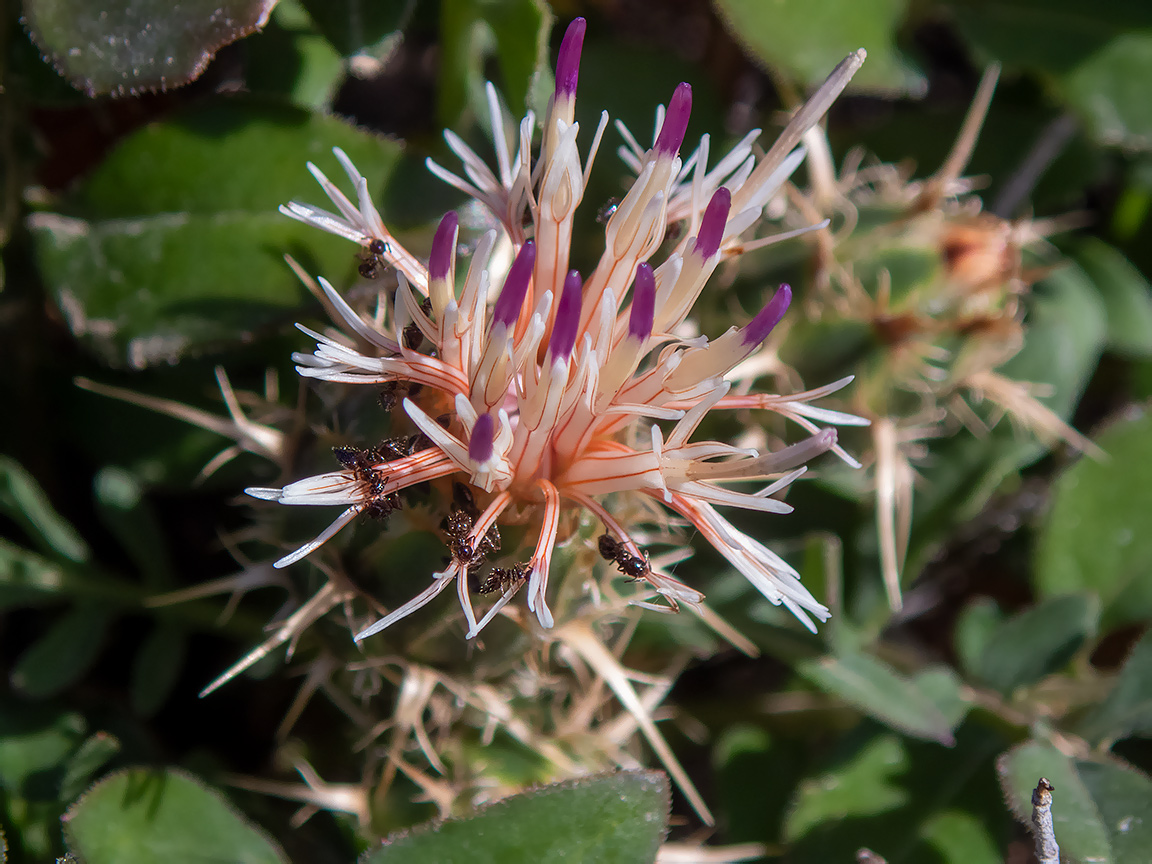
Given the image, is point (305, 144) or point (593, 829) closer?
point (593, 829)

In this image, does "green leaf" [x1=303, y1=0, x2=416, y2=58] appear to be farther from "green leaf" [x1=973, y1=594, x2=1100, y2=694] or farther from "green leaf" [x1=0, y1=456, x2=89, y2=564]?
"green leaf" [x1=973, y1=594, x2=1100, y2=694]

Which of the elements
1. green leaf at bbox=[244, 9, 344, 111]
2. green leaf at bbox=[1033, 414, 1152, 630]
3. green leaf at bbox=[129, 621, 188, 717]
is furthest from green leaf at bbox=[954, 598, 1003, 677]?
green leaf at bbox=[244, 9, 344, 111]

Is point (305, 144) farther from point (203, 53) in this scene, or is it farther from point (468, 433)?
point (468, 433)

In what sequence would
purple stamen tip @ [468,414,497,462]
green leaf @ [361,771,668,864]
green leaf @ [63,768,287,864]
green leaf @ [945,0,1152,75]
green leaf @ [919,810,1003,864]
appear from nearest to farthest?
purple stamen tip @ [468,414,497,462] → green leaf @ [361,771,668,864] → green leaf @ [63,768,287,864] → green leaf @ [919,810,1003,864] → green leaf @ [945,0,1152,75]

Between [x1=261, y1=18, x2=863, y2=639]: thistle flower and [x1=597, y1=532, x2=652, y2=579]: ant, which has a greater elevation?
[x1=261, y1=18, x2=863, y2=639]: thistle flower

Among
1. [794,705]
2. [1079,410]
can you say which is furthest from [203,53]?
[1079,410]

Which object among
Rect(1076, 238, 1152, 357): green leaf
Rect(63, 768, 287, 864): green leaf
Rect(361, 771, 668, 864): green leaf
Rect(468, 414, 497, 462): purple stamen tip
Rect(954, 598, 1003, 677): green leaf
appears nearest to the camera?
Rect(468, 414, 497, 462): purple stamen tip
